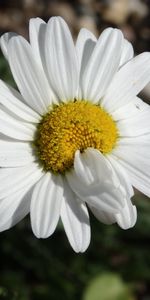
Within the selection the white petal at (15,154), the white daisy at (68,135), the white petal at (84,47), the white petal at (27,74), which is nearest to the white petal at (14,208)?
the white daisy at (68,135)

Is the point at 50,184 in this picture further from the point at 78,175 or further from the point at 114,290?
the point at 114,290

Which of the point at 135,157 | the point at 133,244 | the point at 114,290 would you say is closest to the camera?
the point at 135,157

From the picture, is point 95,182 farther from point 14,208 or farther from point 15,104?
point 15,104

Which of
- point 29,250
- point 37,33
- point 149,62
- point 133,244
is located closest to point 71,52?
point 37,33

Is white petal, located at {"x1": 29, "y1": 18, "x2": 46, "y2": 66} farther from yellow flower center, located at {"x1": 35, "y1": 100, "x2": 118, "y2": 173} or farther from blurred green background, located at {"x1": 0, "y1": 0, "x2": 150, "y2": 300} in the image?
blurred green background, located at {"x1": 0, "y1": 0, "x2": 150, "y2": 300}

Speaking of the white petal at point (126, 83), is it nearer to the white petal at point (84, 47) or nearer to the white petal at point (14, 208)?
the white petal at point (84, 47)

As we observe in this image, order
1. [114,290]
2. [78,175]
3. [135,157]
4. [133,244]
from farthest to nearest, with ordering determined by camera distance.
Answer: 1. [133,244]
2. [114,290]
3. [135,157]
4. [78,175]

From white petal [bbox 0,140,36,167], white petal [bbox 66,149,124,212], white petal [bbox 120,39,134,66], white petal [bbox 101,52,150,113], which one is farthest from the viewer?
white petal [bbox 120,39,134,66]

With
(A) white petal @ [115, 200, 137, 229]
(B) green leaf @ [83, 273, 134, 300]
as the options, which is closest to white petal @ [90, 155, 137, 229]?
(A) white petal @ [115, 200, 137, 229]
